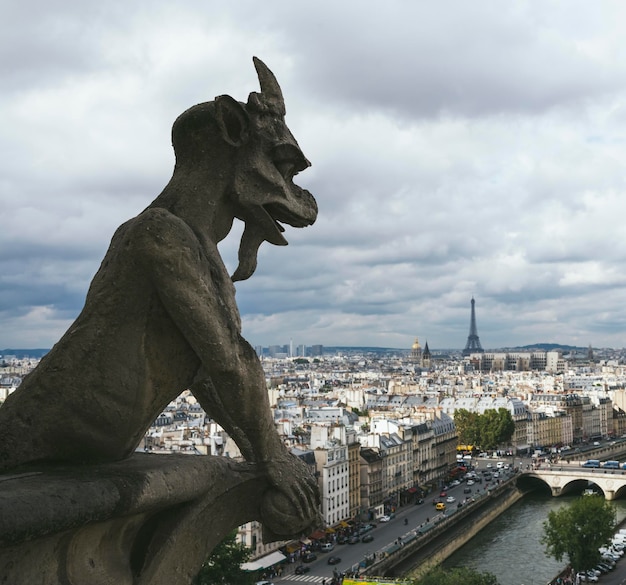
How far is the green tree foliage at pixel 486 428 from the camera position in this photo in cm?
6269

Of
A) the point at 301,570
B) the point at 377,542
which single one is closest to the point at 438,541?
the point at 377,542

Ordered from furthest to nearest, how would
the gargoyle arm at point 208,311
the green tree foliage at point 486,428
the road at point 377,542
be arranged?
the green tree foliage at point 486,428
the road at point 377,542
the gargoyle arm at point 208,311

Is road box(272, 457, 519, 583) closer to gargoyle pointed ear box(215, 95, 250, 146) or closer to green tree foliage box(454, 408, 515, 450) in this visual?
green tree foliage box(454, 408, 515, 450)

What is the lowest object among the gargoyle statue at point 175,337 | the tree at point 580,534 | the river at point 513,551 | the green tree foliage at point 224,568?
the river at point 513,551

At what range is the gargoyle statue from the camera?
3188mm

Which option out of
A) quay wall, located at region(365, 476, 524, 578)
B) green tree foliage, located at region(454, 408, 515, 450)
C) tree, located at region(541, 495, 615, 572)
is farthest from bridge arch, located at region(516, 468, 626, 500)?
tree, located at region(541, 495, 615, 572)

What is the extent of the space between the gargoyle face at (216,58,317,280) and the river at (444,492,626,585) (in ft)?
92.7

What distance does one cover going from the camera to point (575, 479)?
50.2 m

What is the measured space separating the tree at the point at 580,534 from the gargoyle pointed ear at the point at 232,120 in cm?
2997

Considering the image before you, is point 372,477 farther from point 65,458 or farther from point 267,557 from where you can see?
Result: point 65,458

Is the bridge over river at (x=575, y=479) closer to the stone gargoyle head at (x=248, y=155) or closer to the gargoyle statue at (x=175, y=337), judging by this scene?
the stone gargoyle head at (x=248, y=155)

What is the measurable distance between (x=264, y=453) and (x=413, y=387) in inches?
4056

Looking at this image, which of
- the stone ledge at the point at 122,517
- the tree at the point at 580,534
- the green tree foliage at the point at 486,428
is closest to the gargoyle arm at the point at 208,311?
the stone ledge at the point at 122,517

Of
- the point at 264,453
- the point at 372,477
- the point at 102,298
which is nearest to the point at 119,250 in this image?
the point at 102,298
